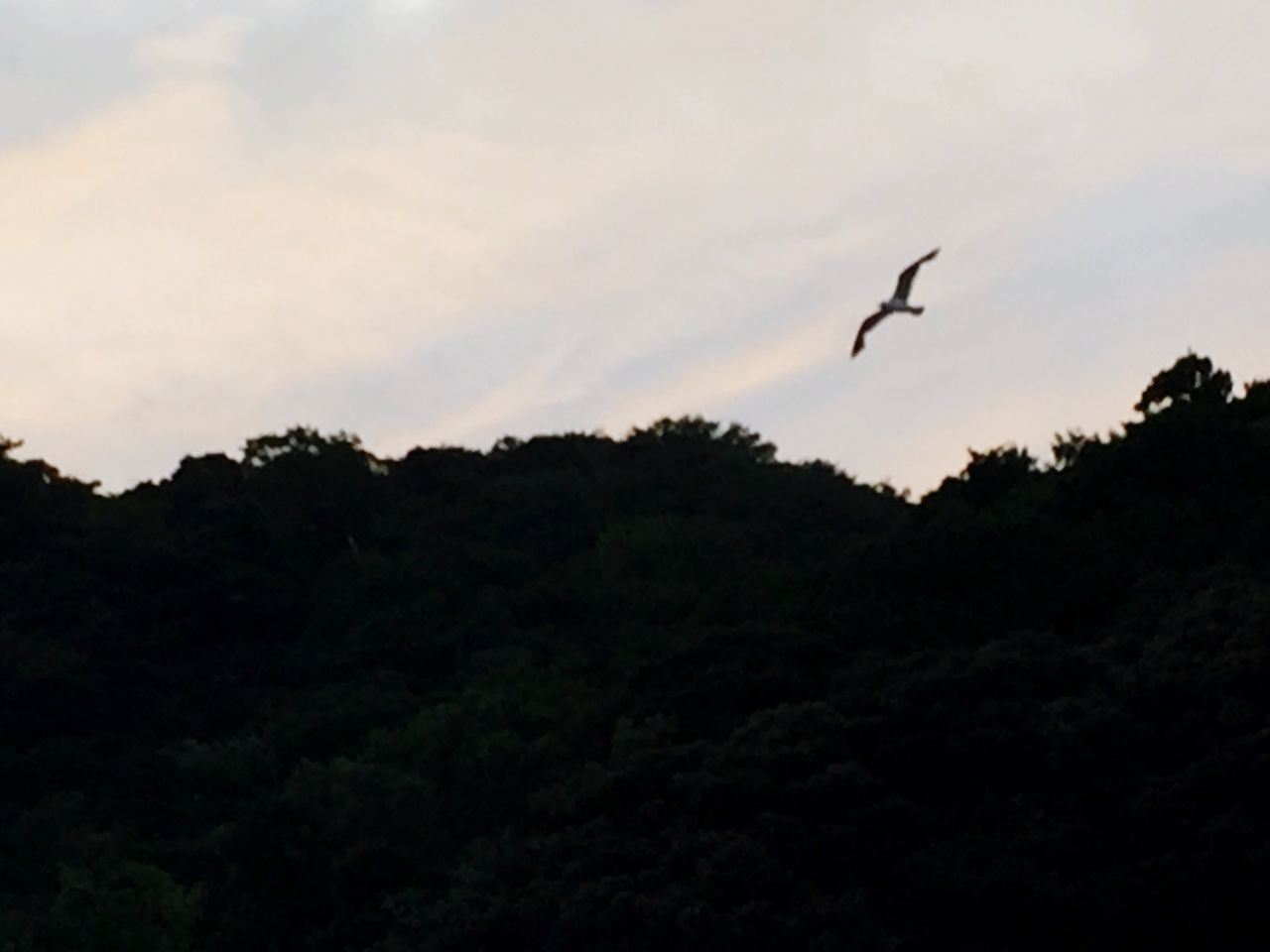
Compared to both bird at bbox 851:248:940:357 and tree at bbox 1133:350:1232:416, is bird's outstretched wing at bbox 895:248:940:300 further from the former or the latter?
tree at bbox 1133:350:1232:416

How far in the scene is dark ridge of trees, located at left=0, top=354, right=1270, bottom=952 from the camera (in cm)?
3541

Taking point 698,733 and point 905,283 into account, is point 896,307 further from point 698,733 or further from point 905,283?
point 698,733

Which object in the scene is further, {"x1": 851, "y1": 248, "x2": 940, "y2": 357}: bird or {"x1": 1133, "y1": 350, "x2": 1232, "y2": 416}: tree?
{"x1": 1133, "y1": 350, "x2": 1232, "y2": 416}: tree

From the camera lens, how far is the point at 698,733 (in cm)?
4112

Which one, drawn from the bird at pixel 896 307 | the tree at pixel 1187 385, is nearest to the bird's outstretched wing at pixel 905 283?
the bird at pixel 896 307

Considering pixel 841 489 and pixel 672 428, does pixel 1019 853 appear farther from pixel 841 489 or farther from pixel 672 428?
pixel 672 428

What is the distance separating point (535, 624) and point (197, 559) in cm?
1094

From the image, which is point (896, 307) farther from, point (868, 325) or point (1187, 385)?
point (1187, 385)

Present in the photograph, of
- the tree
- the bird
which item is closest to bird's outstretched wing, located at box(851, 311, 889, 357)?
the bird

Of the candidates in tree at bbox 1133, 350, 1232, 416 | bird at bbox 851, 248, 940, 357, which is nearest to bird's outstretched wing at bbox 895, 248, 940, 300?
bird at bbox 851, 248, 940, 357

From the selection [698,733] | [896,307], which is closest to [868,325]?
[896,307]

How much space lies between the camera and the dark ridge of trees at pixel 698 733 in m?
35.4

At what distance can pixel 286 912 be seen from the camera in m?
43.2

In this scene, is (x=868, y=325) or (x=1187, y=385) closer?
(x=868, y=325)
